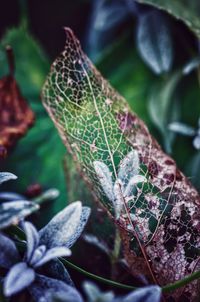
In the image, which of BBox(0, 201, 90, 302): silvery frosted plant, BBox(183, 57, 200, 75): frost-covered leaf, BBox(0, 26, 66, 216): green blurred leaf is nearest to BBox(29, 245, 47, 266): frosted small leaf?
BBox(0, 201, 90, 302): silvery frosted plant

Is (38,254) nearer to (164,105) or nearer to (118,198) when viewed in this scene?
(118,198)

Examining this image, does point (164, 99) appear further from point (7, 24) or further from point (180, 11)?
point (7, 24)

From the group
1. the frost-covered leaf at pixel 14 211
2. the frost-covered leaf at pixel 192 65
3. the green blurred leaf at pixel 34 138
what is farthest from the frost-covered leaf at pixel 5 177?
the frost-covered leaf at pixel 192 65

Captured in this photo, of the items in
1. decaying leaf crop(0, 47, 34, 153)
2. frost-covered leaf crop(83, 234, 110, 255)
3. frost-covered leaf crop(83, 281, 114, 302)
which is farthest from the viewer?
decaying leaf crop(0, 47, 34, 153)

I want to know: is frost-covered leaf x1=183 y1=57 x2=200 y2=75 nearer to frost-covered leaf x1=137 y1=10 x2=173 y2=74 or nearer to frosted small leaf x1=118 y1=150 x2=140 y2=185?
frost-covered leaf x1=137 y1=10 x2=173 y2=74

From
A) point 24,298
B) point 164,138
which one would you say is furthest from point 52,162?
point 24,298

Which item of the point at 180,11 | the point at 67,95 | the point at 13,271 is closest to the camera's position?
the point at 13,271

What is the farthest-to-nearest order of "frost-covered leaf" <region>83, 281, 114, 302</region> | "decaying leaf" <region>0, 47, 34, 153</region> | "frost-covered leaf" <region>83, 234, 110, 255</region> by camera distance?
"decaying leaf" <region>0, 47, 34, 153</region> → "frost-covered leaf" <region>83, 234, 110, 255</region> → "frost-covered leaf" <region>83, 281, 114, 302</region>

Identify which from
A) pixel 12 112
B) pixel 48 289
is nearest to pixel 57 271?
pixel 48 289
